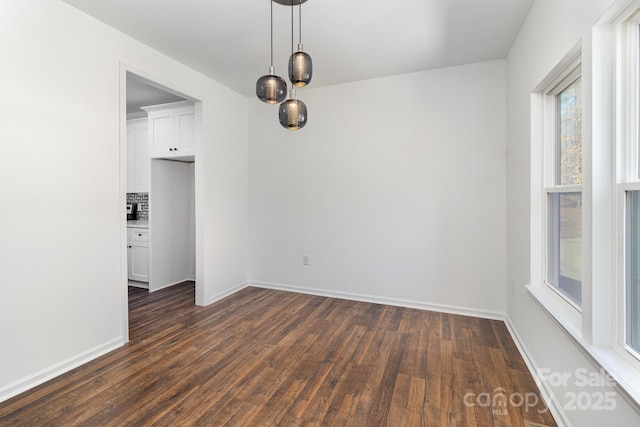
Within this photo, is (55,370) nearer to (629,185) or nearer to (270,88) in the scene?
(270,88)

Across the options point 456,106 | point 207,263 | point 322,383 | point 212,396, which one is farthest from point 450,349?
point 207,263

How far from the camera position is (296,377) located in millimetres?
2205

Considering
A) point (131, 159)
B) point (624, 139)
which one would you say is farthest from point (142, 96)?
point (624, 139)

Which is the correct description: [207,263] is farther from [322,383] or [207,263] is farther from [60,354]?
[322,383]

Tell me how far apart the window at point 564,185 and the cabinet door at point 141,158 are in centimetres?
498

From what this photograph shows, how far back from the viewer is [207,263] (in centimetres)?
372

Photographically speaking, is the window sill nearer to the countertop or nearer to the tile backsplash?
the countertop

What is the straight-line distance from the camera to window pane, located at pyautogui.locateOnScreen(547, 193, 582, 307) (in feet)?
6.00

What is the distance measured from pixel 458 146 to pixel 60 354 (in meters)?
4.02

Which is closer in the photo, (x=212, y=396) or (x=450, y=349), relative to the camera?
(x=212, y=396)

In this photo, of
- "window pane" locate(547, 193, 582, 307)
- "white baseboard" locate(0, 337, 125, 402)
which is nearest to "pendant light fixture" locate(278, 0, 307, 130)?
"window pane" locate(547, 193, 582, 307)

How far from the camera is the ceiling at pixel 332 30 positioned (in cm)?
232

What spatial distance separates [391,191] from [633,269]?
244 cm

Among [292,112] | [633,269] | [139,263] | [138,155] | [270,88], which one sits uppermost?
[138,155]
